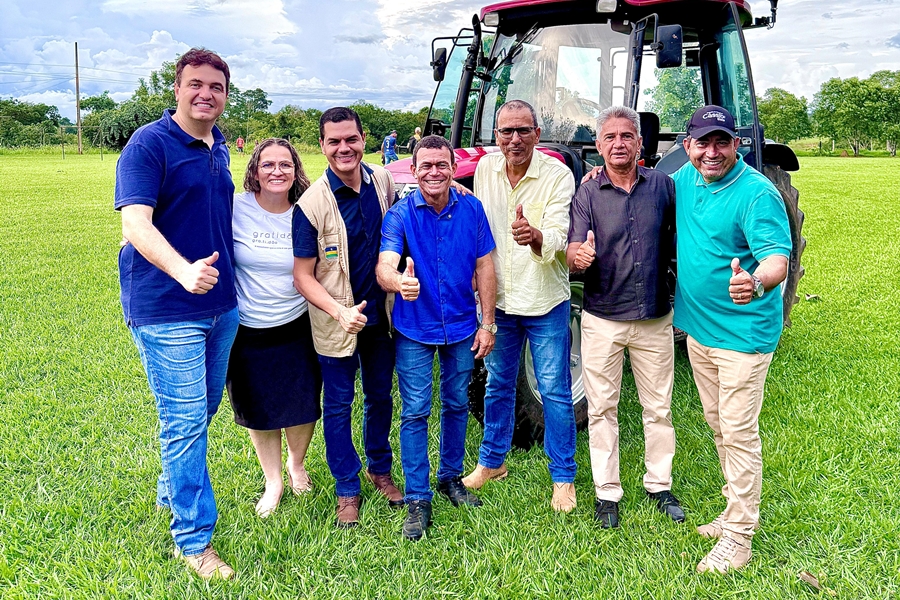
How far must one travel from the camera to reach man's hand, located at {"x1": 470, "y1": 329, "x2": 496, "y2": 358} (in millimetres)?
3197

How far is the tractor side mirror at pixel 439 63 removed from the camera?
5.20 m

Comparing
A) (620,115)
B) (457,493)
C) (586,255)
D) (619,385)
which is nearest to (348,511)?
(457,493)

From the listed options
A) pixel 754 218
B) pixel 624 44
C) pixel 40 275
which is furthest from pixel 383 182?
pixel 40 275

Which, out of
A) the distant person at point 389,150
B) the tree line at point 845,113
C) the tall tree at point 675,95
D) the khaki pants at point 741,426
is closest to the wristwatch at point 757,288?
the khaki pants at point 741,426

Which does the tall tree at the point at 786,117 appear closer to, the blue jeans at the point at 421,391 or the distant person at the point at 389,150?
the distant person at the point at 389,150

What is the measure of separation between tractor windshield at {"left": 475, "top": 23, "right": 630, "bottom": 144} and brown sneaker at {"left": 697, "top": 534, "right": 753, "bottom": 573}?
262cm

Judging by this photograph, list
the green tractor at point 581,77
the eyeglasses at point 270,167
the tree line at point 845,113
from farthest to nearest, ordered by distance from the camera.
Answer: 1. the tree line at point 845,113
2. the green tractor at point 581,77
3. the eyeglasses at point 270,167

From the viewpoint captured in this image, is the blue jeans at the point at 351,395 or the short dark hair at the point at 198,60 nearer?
the short dark hair at the point at 198,60

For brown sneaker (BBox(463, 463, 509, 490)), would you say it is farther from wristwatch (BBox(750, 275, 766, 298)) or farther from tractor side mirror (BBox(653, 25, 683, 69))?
tractor side mirror (BBox(653, 25, 683, 69))

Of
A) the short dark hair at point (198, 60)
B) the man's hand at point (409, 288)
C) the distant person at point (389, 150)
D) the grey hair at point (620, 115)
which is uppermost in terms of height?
the distant person at point (389, 150)

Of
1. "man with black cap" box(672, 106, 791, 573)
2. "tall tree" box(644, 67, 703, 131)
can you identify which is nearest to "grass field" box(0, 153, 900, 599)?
"man with black cap" box(672, 106, 791, 573)

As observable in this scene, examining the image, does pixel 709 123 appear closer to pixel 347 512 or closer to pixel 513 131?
pixel 513 131

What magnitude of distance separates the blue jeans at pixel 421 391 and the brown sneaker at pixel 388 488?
0.17 m

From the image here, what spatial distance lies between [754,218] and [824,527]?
1.55 m
